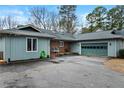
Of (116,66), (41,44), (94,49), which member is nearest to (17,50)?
(41,44)

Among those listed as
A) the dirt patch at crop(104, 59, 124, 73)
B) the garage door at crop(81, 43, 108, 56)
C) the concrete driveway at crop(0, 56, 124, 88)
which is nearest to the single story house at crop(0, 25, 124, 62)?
the garage door at crop(81, 43, 108, 56)

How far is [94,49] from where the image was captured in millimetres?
19469

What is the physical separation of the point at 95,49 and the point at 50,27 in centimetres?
1566

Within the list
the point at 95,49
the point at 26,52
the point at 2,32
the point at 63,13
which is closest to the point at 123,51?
the point at 95,49

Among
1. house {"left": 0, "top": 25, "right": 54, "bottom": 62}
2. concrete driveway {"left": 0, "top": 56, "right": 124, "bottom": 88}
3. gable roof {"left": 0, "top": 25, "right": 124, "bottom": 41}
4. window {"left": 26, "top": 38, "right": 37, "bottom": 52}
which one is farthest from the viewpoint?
window {"left": 26, "top": 38, "right": 37, "bottom": 52}

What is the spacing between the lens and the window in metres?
13.3

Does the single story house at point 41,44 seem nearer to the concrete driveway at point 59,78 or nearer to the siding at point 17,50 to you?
the siding at point 17,50

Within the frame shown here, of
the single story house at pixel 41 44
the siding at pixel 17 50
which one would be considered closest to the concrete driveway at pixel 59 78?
the siding at pixel 17 50

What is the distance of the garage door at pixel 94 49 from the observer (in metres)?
18.4

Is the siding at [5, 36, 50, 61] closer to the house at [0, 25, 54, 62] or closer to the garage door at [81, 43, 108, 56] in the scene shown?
the house at [0, 25, 54, 62]

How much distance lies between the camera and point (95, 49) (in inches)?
762

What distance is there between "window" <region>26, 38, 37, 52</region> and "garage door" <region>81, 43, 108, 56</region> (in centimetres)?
911

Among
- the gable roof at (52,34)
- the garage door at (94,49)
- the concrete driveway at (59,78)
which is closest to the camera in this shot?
the concrete driveway at (59,78)

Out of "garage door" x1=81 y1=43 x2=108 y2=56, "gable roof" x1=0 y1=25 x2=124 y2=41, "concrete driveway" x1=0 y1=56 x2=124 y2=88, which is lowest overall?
"concrete driveway" x1=0 y1=56 x2=124 y2=88
